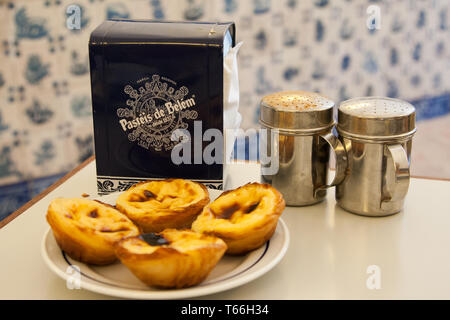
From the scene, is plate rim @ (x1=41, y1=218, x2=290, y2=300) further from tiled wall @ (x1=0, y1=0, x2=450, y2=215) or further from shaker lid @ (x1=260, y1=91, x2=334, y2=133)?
tiled wall @ (x1=0, y1=0, x2=450, y2=215)

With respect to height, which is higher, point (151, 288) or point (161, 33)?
point (161, 33)

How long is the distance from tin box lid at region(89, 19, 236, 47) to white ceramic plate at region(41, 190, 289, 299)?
1.23 feet

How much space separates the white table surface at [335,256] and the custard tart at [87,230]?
5 cm

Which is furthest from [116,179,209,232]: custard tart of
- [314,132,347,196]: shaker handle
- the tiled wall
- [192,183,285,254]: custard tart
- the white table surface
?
the tiled wall

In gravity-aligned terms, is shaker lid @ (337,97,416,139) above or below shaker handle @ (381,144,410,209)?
above

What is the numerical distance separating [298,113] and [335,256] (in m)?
0.26

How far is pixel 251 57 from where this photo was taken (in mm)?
2160

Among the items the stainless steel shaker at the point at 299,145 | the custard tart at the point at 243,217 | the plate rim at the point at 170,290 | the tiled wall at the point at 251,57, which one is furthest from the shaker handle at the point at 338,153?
the tiled wall at the point at 251,57

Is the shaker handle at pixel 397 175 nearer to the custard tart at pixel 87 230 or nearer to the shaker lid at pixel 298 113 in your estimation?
the shaker lid at pixel 298 113

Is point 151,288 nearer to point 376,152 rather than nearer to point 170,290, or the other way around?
point 170,290

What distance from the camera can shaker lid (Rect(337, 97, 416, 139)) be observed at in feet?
3.08

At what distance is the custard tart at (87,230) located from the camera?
0.76 m

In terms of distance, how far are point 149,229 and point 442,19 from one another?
207cm

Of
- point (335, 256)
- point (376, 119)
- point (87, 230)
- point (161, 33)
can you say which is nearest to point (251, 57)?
point (161, 33)
